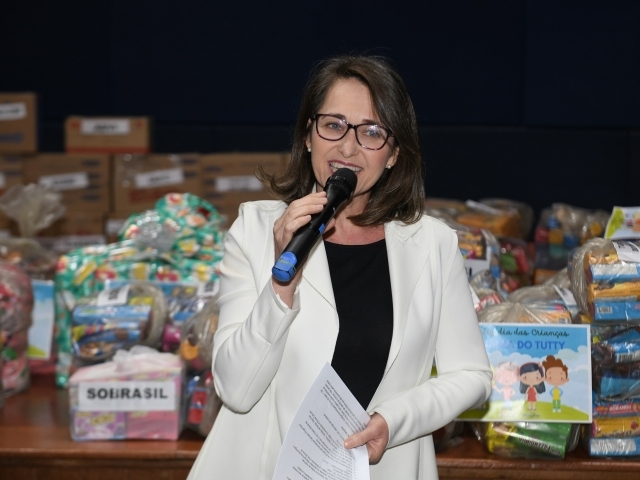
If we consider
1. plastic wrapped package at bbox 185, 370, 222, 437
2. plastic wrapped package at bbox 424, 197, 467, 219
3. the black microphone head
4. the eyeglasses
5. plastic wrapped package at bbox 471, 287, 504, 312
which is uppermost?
the eyeglasses

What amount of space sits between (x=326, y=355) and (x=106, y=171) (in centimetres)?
298

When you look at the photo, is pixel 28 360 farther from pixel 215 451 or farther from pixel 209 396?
pixel 215 451

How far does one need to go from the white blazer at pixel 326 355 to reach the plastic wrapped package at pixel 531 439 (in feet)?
1.61

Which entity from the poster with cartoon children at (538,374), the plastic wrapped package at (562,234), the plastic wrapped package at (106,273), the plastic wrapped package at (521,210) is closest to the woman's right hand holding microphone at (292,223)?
the poster with cartoon children at (538,374)

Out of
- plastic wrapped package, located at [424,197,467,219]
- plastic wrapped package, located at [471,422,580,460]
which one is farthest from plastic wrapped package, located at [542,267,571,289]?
plastic wrapped package, located at [424,197,467,219]

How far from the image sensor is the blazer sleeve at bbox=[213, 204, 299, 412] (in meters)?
1.23

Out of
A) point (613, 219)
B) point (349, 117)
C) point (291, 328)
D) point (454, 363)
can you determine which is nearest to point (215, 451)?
point (291, 328)

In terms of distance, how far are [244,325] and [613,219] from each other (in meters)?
1.27

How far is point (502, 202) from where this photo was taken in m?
3.75

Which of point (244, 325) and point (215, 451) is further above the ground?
point (244, 325)

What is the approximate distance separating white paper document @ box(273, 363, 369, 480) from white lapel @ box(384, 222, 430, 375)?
0.14 m

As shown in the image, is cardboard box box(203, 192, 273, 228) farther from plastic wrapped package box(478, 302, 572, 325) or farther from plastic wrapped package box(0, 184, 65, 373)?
plastic wrapped package box(478, 302, 572, 325)

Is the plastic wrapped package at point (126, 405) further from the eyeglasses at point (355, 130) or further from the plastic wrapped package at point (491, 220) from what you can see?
the plastic wrapped package at point (491, 220)

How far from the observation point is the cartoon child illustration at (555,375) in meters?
1.89
